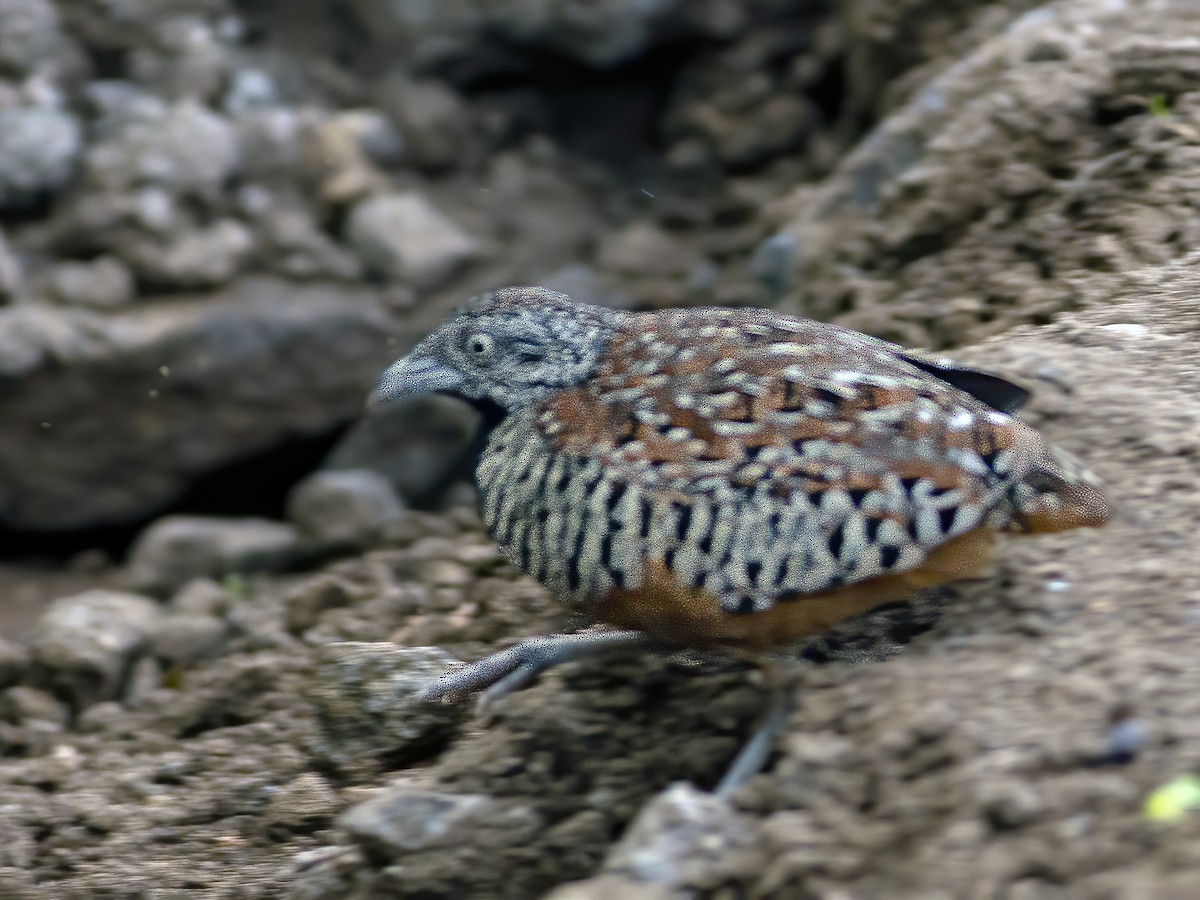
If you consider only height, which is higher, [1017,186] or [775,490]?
[1017,186]

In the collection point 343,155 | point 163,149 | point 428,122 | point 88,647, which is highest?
point 428,122

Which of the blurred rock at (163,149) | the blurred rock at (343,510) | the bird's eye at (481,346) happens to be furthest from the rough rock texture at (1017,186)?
the blurred rock at (163,149)

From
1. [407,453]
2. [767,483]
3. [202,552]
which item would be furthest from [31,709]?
[767,483]

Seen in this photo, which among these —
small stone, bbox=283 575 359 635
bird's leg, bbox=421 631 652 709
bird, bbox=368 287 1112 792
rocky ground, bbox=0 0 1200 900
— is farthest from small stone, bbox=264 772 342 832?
small stone, bbox=283 575 359 635

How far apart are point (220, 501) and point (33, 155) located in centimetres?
174

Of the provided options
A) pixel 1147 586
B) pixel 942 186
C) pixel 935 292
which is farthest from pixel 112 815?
pixel 942 186

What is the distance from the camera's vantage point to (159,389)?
19.6ft

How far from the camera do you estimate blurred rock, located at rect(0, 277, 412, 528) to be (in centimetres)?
585

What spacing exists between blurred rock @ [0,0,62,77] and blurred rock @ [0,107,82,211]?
28cm

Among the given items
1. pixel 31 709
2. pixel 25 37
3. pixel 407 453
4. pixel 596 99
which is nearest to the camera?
pixel 31 709

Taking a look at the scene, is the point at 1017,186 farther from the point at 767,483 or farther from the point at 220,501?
the point at 220,501

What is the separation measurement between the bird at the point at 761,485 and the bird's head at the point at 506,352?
45 millimetres

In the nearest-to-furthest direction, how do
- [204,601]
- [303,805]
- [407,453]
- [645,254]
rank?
[303,805]
[204,601]
[407,453]
[645,254]

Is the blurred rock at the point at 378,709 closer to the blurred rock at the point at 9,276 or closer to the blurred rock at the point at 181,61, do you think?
the blurred rock at the point at 9,276
